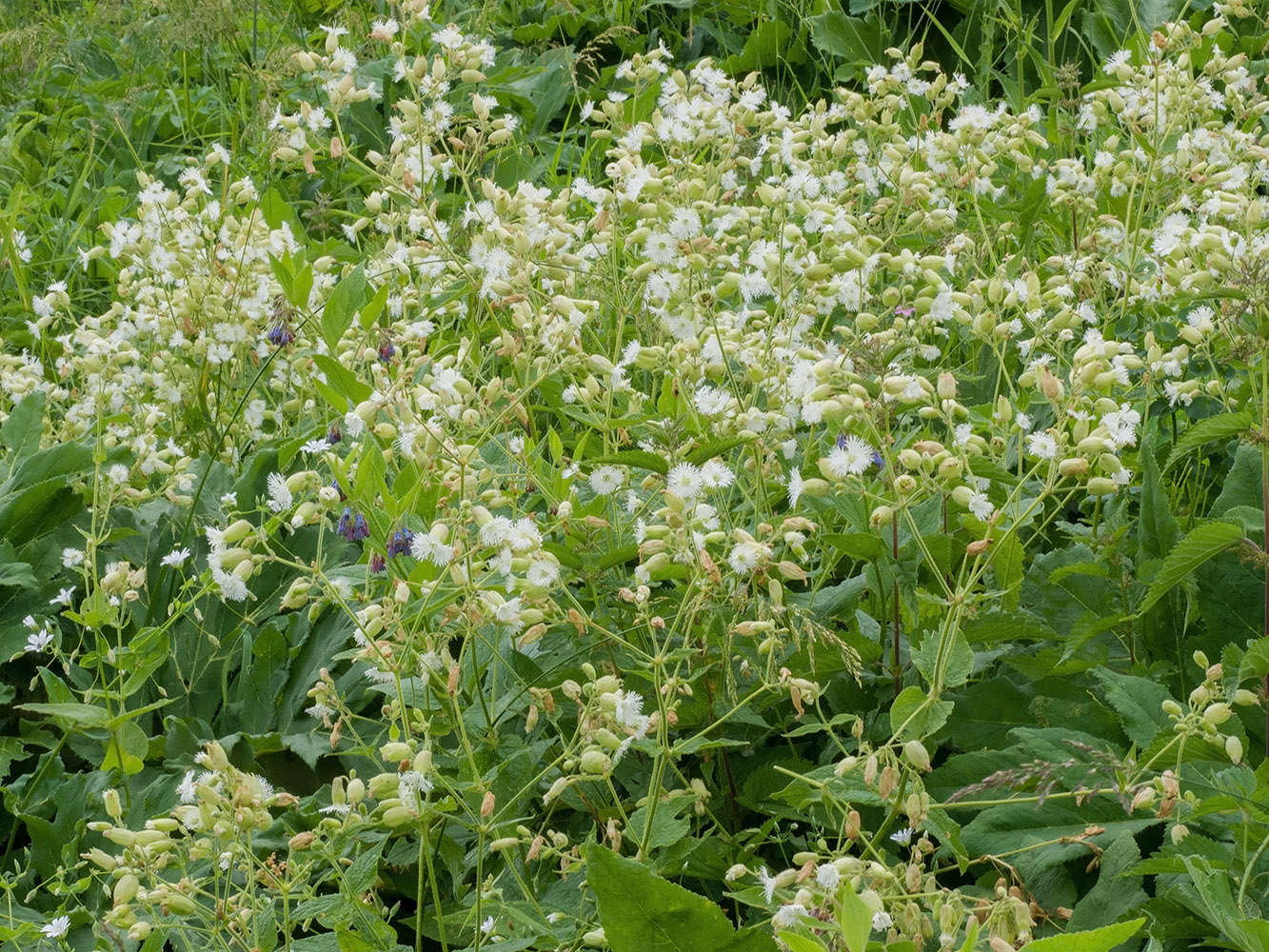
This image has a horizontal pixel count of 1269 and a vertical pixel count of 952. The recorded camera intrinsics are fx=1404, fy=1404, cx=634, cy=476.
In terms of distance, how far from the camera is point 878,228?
8.63 feet

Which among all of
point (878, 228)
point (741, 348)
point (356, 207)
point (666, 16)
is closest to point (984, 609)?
point (741, 348)

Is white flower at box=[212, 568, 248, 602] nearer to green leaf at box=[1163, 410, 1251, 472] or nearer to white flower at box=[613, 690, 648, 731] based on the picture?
white flower at box=[613, 690, 648, 731]

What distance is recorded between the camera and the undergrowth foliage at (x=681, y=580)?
1.40 metres

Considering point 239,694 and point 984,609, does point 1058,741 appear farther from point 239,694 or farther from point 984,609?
point 239,694

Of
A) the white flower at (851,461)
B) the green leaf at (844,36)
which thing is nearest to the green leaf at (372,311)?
the white flower at (851,461)

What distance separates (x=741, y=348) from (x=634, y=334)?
37.9 inches

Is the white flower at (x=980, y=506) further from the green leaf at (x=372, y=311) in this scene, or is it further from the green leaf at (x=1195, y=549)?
the green leaf at (x=372, y=311)

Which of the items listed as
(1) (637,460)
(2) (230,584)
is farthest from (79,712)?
(1) (637,460)

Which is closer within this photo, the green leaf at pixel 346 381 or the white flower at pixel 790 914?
the white flower at pixel 790 914

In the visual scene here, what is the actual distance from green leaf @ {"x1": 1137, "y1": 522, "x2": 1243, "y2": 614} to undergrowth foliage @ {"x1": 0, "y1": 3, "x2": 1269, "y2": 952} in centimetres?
1

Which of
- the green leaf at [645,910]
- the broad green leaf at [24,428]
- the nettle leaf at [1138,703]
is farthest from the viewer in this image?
the broad green leaf at [24,428]

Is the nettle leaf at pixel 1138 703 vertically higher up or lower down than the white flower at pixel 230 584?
lower down

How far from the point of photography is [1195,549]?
1.60m

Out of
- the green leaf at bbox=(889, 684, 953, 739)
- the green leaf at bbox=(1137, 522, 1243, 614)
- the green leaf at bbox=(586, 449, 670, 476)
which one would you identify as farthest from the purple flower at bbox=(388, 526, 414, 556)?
the green leaf at bbox=(1137, 522, 1243, 614)
